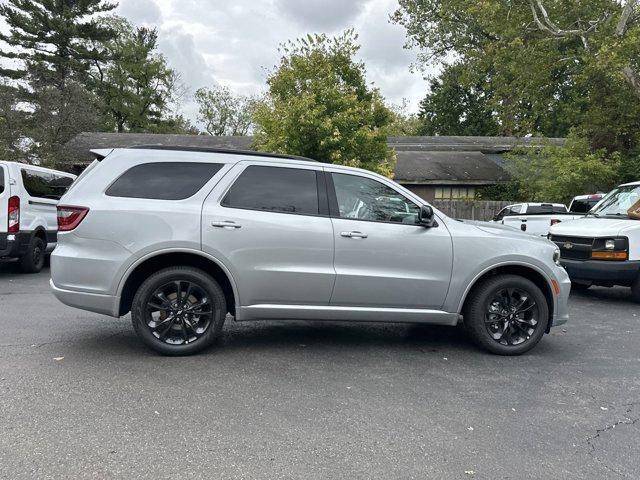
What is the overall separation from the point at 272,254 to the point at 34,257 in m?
7.36

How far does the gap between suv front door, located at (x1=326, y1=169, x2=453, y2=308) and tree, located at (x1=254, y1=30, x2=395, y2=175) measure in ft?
39.9

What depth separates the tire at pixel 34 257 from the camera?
32.2 ft

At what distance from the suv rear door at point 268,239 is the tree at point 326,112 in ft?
40.6

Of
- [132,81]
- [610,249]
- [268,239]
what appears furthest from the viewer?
[132,81]

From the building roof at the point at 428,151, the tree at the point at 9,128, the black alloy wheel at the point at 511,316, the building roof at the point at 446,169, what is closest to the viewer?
the black alloy wheel at the point at 511,316

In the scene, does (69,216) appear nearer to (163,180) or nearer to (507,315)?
(163,180)

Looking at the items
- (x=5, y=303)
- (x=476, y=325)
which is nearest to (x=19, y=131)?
(x=5, y=303)

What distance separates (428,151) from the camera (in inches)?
1209

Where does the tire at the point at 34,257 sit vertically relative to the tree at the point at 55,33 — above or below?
below

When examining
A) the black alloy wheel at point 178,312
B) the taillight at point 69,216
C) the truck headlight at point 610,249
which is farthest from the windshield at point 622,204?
the taillight at point 69,216

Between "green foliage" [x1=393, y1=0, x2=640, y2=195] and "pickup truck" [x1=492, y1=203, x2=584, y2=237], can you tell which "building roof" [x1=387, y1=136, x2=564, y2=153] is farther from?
"pickup truck" [x1=492, y1=203, x2=584, y2=237]

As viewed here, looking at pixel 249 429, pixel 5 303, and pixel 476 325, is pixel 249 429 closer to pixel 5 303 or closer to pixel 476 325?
pixel 476 325

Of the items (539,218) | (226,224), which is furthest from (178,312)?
(539,218)

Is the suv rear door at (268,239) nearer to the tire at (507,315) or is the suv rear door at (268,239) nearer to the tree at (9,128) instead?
the tire at (507,315)
